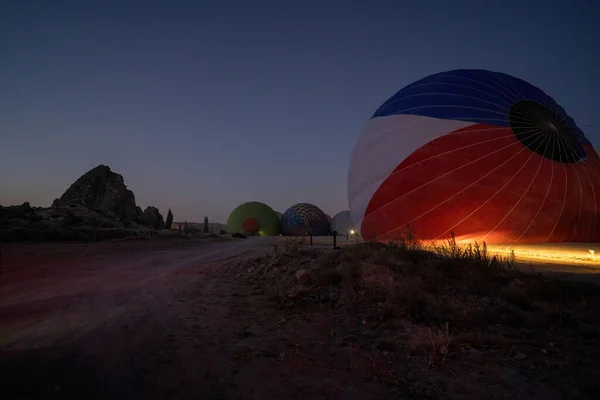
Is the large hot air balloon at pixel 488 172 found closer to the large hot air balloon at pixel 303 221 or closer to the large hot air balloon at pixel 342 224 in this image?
the large hot air balloon at pixel 303 221

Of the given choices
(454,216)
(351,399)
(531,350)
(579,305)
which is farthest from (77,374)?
(454,216)

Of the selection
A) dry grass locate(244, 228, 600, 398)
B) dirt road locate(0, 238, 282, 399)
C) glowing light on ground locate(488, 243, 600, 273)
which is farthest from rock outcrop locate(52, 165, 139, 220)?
glowing light on ground locate(488, 243, 600, 273)

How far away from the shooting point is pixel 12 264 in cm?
935

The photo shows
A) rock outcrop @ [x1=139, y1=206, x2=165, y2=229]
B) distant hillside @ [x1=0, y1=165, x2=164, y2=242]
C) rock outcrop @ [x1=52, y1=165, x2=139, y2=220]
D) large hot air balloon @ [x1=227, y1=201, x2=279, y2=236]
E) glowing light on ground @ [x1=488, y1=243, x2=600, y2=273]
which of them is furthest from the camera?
large hot air balloon @ [x1=227, y1=201, x2=279, y2=236]

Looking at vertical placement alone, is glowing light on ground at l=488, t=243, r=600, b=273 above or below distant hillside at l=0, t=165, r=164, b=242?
below

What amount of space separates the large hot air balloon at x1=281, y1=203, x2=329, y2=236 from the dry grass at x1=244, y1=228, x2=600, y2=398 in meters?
32.2

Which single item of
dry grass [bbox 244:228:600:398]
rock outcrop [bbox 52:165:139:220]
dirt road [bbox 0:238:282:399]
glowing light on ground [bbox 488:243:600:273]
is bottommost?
dirt road [bbox 0:238:282:399]

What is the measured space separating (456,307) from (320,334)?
2157mm

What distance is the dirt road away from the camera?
2803 mm

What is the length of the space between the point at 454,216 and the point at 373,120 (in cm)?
616

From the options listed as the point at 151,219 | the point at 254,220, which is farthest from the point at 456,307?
the point at 254,220

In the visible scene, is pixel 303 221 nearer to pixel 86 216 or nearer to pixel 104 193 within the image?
pixel 104 193

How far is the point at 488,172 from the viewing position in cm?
1020

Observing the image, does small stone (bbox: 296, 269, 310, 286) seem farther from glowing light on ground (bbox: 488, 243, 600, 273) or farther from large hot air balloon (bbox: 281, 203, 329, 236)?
large hot air balloon (bbox: 281, 203, 329, 236)
